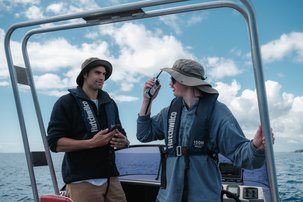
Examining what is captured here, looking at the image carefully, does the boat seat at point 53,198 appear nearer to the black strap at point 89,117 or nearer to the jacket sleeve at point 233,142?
the black strap at point 89,117

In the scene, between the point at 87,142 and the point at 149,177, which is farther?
the point at 149,177

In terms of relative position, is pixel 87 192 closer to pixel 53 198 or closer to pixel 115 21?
pixel 53 198

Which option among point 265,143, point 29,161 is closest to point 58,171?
point 29,161

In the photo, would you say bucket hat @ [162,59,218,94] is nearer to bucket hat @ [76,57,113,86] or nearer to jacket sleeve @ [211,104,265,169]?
jacket sleeve @ [211,104,265,169]

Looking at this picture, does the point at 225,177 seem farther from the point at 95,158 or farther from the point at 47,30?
the point at 47,30

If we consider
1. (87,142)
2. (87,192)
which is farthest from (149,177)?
(87,142)

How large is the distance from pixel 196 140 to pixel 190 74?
39 cm

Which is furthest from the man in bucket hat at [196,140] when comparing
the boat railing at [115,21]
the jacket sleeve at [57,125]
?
the jacket sleeve at [57,125]

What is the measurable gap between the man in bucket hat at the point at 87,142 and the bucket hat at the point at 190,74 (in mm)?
562

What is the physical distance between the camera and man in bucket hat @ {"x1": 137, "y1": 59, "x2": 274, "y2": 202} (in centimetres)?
205

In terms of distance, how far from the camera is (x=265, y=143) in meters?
1.79

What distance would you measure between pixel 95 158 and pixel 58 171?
0.28 meters

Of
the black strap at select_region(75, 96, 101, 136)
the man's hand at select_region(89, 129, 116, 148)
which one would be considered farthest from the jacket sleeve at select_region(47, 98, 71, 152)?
the man's hand at select_region(89, 129, 116, 148)

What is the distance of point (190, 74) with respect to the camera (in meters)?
2.24
